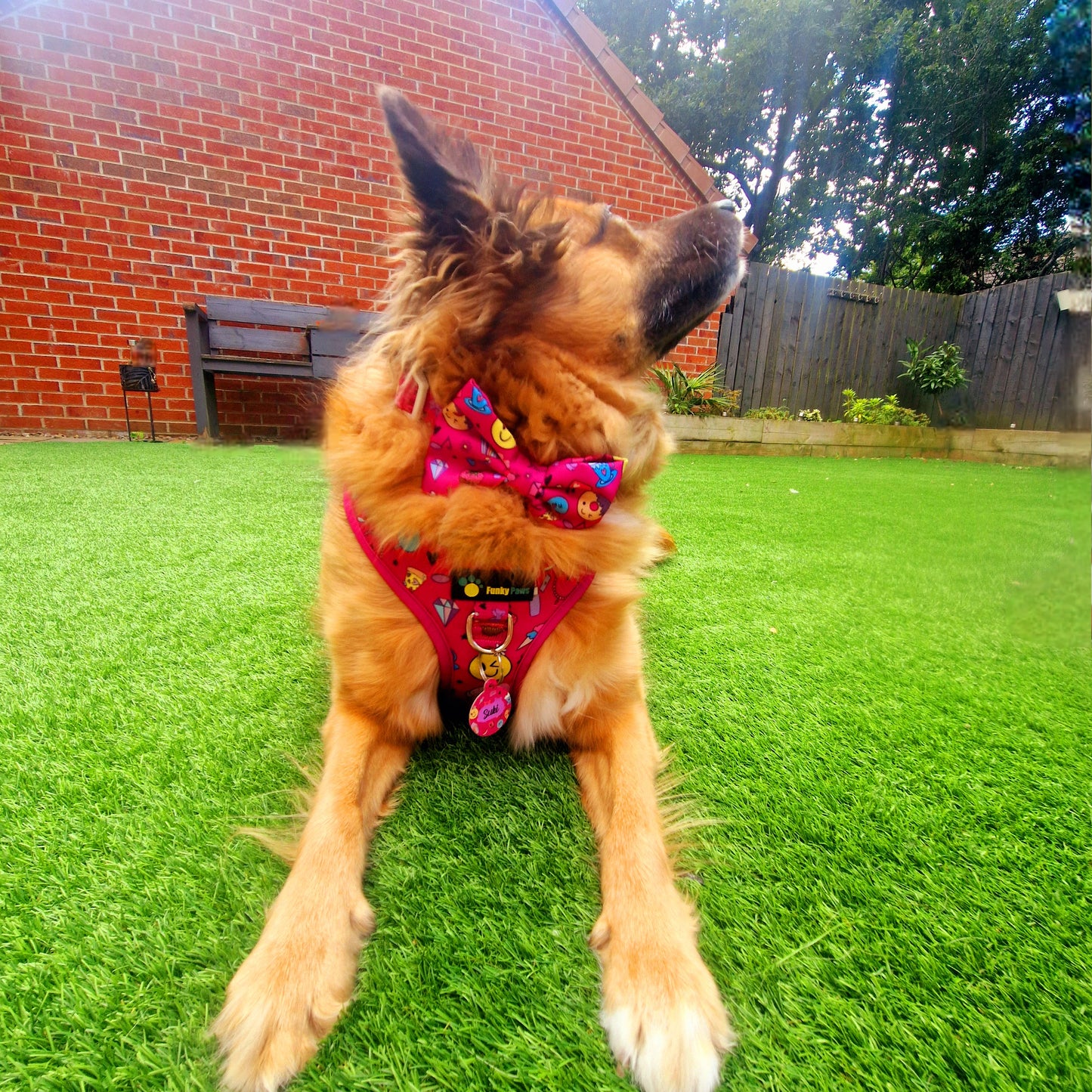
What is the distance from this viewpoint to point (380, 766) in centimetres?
132

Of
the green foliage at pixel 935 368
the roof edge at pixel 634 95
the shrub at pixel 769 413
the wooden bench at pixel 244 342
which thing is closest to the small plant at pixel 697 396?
the shrub at pixel 769 413

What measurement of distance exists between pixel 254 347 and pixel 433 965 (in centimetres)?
702

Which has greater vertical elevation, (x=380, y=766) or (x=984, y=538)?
(x=984, y=538)

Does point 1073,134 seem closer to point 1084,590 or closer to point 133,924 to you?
point 1084,590

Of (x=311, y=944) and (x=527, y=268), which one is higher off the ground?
(x=527, y=268)

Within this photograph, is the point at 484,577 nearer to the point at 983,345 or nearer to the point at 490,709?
the point at 490,709

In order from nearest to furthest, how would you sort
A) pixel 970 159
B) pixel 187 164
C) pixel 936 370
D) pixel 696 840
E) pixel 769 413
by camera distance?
pixel 970 159 → pixel 936 370 → pixel 696 840 → pixel 187 164 → pixel 769 413

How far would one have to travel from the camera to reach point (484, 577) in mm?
1348

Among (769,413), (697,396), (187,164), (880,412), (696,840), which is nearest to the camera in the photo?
(880,412)

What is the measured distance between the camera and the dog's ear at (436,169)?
1233mm

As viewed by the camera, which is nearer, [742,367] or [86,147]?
[86,147]

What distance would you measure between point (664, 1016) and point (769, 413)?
798 centimetres

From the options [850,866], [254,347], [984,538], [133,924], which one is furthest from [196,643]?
[254,347]

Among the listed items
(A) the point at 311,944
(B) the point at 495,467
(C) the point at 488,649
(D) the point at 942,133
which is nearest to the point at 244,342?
(B) the point at 495,467
